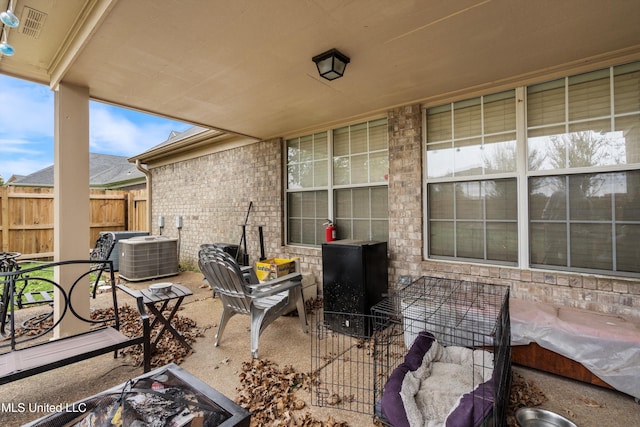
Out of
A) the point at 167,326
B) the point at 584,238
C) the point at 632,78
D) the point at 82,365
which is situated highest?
the point at 632,78

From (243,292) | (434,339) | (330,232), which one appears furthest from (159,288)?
(434,339)

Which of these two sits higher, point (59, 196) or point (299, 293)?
point (59, 196)

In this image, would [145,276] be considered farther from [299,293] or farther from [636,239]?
[636,239]

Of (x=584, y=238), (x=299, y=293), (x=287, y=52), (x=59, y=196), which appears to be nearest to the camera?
(x=287, y=52)

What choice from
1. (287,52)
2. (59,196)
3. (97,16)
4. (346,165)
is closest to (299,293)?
(346,165)

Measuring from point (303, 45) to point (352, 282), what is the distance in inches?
99.7

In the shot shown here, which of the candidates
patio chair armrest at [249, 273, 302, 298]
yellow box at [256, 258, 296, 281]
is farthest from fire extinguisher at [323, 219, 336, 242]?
patio chair armrest at [249, 273, 302, 298]

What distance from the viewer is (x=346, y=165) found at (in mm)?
4672

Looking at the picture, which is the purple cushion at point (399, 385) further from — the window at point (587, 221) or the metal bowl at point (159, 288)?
the metal bowl at point (159, 288)

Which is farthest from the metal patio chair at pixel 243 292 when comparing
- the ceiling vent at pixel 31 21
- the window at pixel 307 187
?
the ceiling vent at pixel 31 21

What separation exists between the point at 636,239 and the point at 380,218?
2.60 metres

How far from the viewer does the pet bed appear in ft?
5.26

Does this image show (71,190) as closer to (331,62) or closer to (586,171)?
(331,62)

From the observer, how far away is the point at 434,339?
2.42m
